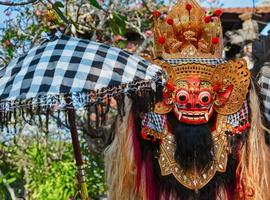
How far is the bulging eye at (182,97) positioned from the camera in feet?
10.7

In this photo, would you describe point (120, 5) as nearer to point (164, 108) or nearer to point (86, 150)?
point (86, 150)

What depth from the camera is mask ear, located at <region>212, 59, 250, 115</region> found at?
3.31m

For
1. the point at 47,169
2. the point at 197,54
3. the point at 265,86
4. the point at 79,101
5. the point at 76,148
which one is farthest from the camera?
the point at 47,169

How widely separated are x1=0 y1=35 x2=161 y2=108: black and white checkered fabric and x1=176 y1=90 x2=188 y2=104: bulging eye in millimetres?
857

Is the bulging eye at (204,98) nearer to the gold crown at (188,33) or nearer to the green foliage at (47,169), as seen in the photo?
the gold crown at (188,33)

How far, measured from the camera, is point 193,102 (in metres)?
3.25

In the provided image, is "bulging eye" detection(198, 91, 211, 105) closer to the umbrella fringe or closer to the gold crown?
the gold crown

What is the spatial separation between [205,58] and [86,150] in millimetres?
3667

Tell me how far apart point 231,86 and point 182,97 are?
0.97ft

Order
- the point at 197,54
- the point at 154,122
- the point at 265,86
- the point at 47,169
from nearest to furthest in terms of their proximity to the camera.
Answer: the point at 154,122
the point at 197,54
the point at 265,86
the point at 47,169

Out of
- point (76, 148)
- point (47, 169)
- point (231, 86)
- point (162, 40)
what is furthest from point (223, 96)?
point (47, 169)

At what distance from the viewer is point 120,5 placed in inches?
256

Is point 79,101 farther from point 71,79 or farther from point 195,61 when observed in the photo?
point 195,61

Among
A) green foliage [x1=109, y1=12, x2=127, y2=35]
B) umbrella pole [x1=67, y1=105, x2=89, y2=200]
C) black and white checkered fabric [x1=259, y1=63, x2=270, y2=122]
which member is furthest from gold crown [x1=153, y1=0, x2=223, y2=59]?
umbrella pole [x1=67, y1=105, x2=89, y2=200]
